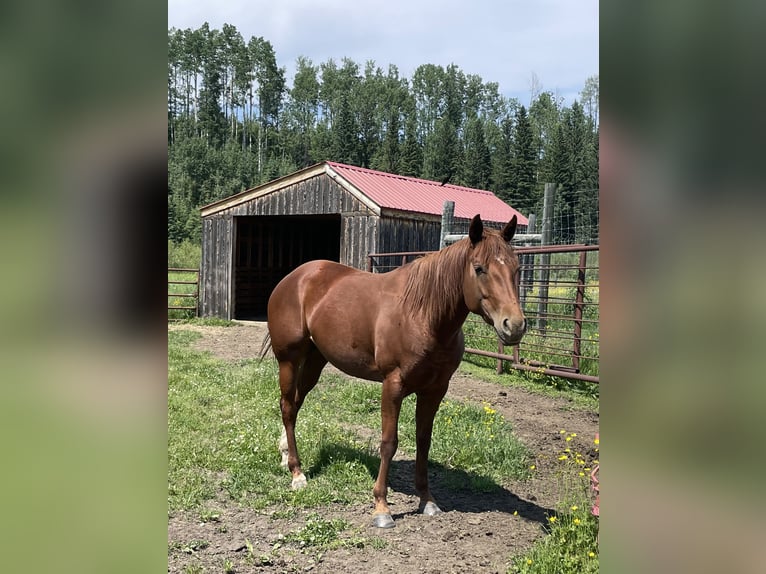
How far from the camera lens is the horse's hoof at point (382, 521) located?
3447mm

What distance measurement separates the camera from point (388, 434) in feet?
12.0

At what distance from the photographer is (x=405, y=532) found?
341 cm

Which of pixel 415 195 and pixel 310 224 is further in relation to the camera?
pixel 310 224

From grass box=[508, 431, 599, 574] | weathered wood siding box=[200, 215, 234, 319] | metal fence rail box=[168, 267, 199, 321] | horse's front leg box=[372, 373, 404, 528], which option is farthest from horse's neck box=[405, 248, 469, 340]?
weathered wood siding box=[200, 215, 234, 319]

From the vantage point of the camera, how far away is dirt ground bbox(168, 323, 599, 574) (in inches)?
116

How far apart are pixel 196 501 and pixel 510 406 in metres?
3.93

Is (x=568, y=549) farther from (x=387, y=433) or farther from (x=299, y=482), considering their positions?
(x=299, y=482)

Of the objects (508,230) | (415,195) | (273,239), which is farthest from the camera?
(273,239)

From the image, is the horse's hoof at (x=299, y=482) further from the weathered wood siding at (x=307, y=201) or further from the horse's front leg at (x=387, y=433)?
the weathered wood siding at (x=307, y=201)

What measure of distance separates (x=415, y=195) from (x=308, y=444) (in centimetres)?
1082

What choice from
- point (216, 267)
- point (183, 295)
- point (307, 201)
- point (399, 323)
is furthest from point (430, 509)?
point (216, 267)

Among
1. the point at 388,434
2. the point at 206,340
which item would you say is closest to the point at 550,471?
the point at 388,434
